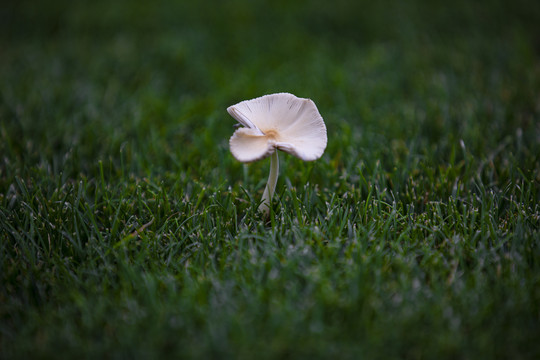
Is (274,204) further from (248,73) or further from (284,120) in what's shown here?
(248,73)

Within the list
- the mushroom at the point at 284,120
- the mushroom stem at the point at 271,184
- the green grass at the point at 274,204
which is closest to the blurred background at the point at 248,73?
the green grass at the point at 274,204

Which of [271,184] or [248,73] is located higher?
[248,73]

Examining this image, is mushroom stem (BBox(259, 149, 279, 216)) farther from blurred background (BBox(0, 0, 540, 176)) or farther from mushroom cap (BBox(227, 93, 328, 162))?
blurred background (BBox(0, 0, 540, 176))

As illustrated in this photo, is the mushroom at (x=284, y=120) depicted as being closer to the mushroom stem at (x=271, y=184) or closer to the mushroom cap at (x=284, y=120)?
the mushroom cap at (x=284, y=120)

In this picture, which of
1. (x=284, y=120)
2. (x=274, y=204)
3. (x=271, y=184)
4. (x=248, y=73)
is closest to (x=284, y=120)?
(x=284, y=120)

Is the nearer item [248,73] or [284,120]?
[284,120]

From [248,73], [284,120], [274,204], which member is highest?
[248,73]

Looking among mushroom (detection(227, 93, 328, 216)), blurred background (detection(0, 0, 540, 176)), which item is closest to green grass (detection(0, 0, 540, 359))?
blurred background (detection(0, 0, 540, 176))

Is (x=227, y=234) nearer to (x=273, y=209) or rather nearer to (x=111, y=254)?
(x=273, y=209)
